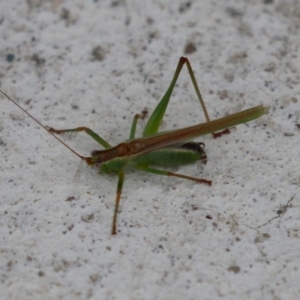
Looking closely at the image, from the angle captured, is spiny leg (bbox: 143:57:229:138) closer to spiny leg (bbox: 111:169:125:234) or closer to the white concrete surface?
the white concrete surface

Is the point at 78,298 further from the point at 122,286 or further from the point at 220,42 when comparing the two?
the point at 220,42

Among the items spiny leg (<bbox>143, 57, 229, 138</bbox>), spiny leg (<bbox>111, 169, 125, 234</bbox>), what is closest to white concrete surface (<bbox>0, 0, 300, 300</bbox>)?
spiny leg (<bbox>111, 169, 125, 234</bbox>)

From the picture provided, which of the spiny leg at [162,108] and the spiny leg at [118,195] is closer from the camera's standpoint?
the spiny leg at [118,195]

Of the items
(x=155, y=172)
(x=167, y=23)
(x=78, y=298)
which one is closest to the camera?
(x=78, y=298)

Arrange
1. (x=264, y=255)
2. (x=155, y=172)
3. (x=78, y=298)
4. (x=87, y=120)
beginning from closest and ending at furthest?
(x=78, y=298) → (x=264, y=255) → (x=155, y=172) → (x=87, y=120)

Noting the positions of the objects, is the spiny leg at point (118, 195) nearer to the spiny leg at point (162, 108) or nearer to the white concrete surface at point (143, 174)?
the white concrete surface at point (143, 174)

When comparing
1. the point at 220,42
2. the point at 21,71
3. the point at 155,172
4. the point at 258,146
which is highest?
the point at 220,42

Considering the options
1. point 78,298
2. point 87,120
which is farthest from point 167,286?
point 87,120

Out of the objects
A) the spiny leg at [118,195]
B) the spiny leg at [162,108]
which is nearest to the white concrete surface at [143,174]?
the spiny leg at [118,195]
